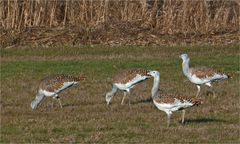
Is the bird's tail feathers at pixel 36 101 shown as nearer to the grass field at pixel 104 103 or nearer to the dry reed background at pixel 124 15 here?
the grass field at pixel 104 103

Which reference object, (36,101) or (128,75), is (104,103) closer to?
(128,75)

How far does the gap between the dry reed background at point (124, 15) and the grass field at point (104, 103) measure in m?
2.66

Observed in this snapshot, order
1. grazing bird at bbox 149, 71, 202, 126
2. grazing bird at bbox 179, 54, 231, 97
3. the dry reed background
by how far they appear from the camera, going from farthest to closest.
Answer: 1. the dry reed background
2. grazing bird at bbox 179, 54, 231, 97
3. grazing bird at bbox 149, 71, 202, 126

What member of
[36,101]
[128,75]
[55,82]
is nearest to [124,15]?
[128,75]

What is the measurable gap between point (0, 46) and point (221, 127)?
1466 centimetres

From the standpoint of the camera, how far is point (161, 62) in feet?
77.0

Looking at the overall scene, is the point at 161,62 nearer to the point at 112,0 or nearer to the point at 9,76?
the point at 9,76

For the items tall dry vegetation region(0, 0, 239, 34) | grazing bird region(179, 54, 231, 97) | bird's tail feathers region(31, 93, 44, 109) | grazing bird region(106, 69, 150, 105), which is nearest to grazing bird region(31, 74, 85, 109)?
bird's tail feathers region(31, 93, 44, 109)

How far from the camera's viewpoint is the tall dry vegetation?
2925 cm

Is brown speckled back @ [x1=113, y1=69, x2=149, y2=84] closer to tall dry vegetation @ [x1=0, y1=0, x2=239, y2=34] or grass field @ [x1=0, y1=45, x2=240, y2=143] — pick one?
grass field @ [x1=0, y1=45, x2=240, y2=143]

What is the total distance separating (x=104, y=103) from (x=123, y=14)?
1315 cm

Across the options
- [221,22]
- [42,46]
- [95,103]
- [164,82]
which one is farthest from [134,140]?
[221,22]

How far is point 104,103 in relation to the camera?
56.2 ft

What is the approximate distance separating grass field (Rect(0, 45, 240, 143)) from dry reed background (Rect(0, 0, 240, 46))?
2659 millimetres
